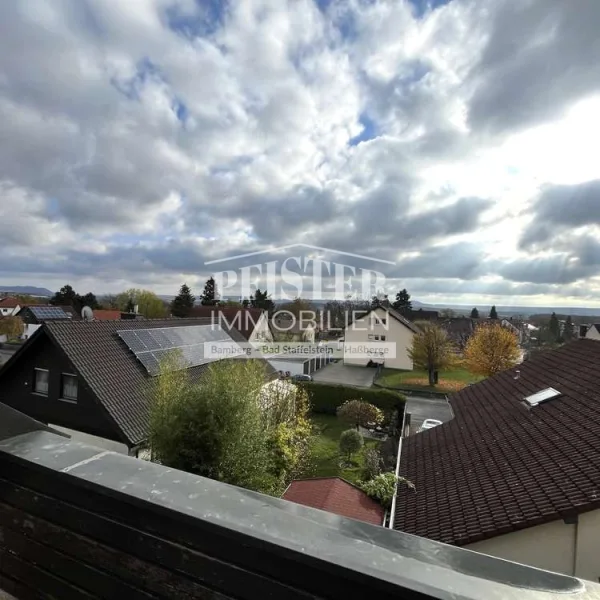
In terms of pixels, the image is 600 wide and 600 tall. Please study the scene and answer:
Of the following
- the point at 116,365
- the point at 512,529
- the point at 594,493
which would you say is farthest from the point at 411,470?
the point at 116,365

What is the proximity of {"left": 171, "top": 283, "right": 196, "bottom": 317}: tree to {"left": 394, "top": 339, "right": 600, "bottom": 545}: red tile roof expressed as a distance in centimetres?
4703

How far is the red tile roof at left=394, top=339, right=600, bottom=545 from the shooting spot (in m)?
5.10

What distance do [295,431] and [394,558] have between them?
11.6 m

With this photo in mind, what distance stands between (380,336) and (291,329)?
42.1 ft

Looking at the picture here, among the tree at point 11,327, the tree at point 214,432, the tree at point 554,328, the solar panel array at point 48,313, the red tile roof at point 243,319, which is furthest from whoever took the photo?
the tree at point 554,328

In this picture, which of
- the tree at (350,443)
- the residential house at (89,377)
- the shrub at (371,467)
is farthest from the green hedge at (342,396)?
the residential house at (89,377)

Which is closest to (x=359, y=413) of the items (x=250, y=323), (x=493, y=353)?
(x=493, y=353)

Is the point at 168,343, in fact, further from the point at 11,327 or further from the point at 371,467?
the point at 11,327

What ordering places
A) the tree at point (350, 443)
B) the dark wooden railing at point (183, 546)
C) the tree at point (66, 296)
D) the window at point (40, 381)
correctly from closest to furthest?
the dark wooden railing at point (183, 546) < the window at point (40, 381) < the tree at point (350, 443) < the tree at point (66, 296)

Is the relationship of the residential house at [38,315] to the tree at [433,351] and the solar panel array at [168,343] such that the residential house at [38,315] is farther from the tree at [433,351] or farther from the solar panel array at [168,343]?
the tree at [433,351]

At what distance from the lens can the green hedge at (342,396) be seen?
18.1m

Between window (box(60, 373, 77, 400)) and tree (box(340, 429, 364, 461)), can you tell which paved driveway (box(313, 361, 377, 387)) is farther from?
window (box(60, 373, 77, 400))

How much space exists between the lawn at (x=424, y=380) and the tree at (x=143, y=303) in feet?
121

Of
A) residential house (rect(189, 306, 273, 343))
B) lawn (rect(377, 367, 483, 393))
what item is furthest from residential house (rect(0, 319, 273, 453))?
residential house (rect(189, 306, 273, 343))
